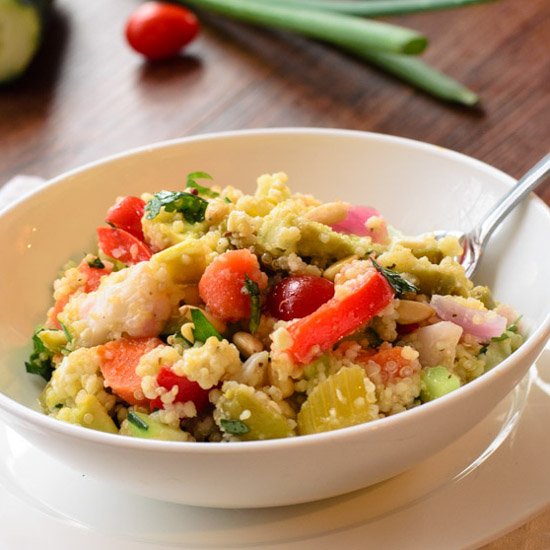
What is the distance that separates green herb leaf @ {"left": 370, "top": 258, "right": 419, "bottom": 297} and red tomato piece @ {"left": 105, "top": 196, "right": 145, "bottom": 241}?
58 cm

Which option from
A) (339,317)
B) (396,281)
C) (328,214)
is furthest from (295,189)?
(339,317)

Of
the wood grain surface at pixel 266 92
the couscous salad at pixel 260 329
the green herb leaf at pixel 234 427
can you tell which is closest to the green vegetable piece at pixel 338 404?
the couscous salad at pixel 260 329

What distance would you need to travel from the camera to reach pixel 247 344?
173 centimetres

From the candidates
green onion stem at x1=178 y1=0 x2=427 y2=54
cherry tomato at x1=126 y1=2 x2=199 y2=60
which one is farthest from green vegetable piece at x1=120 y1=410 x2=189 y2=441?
cherry tomato at x1=126 y1=2 x2=199 y2=60

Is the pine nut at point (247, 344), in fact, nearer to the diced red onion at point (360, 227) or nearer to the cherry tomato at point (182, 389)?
the cherry tomato at point (182, 389)

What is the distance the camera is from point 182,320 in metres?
1.83

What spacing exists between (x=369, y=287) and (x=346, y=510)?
401 mm

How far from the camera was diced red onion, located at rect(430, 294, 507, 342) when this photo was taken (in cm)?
181

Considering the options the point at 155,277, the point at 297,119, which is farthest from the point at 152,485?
the point at 297,119

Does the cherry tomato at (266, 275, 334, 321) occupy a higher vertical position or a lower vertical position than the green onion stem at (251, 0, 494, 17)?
higher

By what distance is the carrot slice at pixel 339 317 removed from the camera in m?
1.66

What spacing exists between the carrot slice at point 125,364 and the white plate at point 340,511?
0.63ft

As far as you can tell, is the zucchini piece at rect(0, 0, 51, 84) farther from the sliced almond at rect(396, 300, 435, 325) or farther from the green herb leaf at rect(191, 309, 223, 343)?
the sliced almond at rect(396, 300, 435, 325)

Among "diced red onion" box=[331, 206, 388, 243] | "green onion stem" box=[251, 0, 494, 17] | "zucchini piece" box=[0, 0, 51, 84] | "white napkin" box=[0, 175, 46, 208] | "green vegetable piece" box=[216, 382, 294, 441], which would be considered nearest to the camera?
"green vegetable piece" box=[216, 382, 294, 441]
